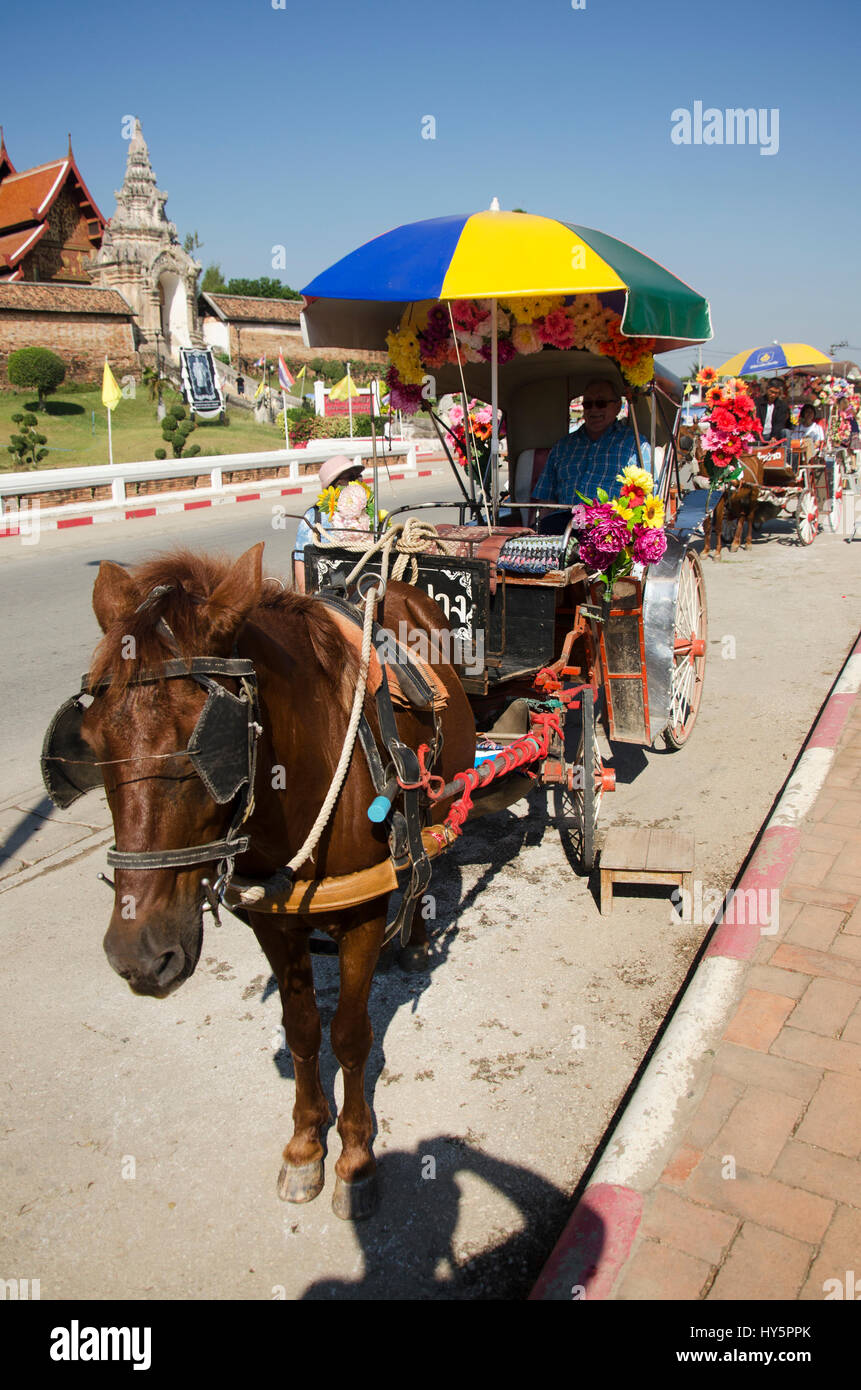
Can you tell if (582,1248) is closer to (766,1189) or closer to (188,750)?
(766,1189)

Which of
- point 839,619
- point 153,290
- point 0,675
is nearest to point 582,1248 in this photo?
point 0,675

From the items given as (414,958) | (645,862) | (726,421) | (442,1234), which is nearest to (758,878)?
(645,862)

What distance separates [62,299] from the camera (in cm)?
3344

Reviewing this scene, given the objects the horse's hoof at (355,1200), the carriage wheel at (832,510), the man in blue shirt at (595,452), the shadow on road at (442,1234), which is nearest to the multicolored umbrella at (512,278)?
the man in blue shirt at (595,452)

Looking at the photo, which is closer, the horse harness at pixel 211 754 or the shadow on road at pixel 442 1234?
the horse harness at pixel 211 754

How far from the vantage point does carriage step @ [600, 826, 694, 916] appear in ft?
13.8

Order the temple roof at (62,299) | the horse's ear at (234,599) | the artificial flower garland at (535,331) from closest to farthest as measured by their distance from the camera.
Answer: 1. the horse's ear at (234,599)
2. the artificial flower garland at (535,331)
3. the temple roof at (62,299)

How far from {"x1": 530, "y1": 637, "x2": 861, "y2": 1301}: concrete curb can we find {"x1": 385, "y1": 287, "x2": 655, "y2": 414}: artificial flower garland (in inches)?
105

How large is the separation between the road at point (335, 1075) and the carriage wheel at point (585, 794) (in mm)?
173

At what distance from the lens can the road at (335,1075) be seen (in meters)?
2.55

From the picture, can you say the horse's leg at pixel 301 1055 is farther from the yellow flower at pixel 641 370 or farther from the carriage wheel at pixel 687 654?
the yellow flower at pixel 641 370

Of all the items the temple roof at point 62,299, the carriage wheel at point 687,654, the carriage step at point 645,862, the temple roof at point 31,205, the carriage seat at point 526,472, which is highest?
the temple roof at point 31,205

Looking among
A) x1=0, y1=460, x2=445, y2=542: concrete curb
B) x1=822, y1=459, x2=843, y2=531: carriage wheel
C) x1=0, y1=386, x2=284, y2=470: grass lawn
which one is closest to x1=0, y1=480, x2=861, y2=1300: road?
x1=0, y1=460, x2=445, y2=542: concrete curb
